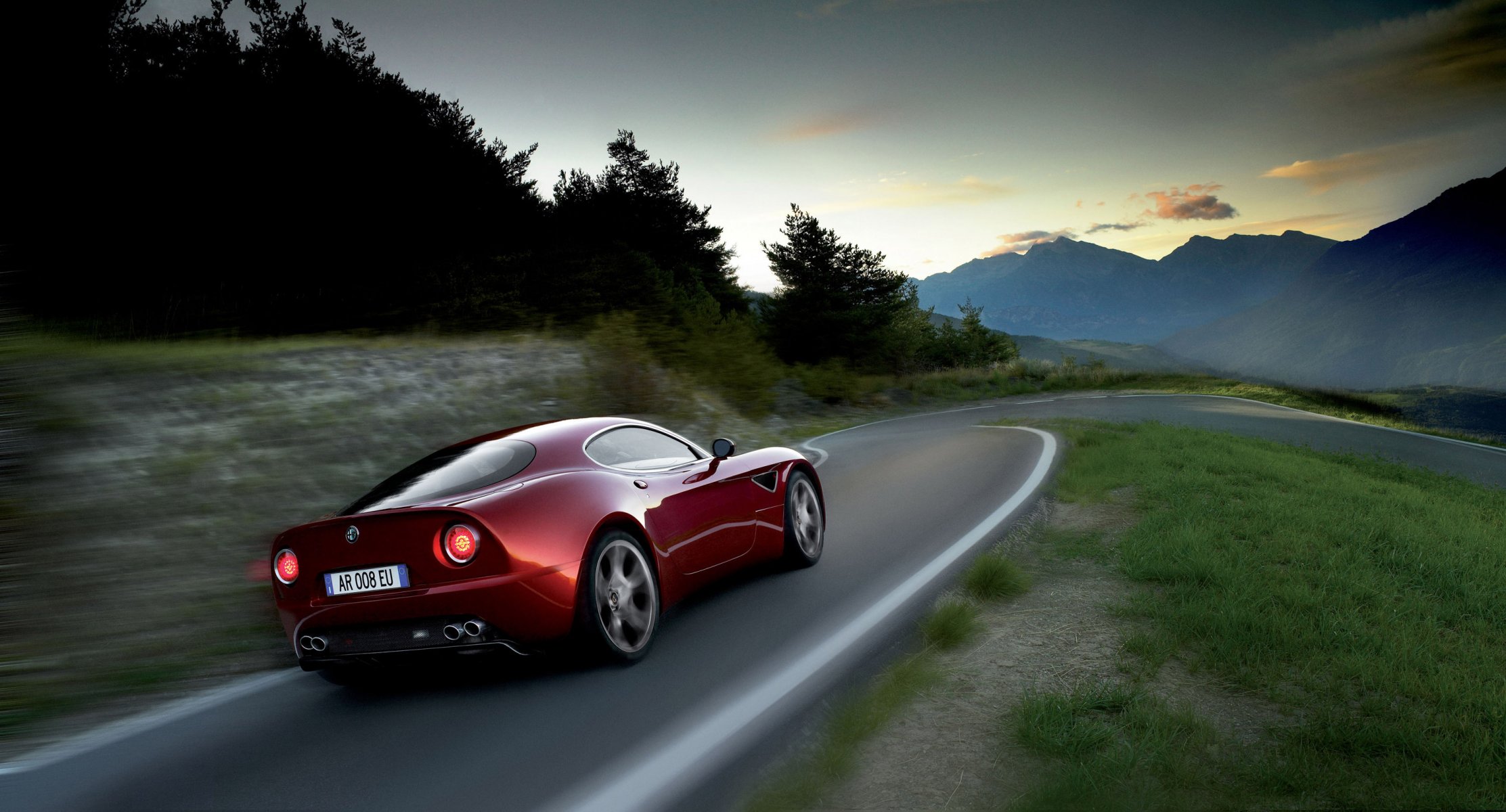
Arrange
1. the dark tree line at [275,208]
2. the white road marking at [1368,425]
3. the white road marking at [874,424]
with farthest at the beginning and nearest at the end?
the white road marking at [1368,425] → the dark tree line at [275,208] → the white road marking at [874,424]

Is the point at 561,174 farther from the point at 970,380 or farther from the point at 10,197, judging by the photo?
the point at 10,197

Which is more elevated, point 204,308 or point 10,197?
point 10,197

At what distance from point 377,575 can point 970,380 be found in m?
33.5

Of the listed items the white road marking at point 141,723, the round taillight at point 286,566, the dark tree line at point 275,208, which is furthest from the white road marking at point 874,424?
the round taillight at point 286,566

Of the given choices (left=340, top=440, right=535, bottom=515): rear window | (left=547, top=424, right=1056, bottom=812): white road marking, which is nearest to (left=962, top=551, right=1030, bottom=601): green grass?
(left=547, top=424, right=1056, bottom=812): white road marking

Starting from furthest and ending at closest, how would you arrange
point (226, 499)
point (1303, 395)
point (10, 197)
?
point (1303, 395)
point (10, 197)
point (226, 499)

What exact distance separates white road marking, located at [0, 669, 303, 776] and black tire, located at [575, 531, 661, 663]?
1.84 metres

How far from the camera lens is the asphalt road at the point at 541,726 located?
3.37 meters

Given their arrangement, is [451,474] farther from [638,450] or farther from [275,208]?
[275,208]

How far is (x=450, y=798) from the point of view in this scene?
3273mm

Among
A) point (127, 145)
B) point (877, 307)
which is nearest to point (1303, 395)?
point (877, 307)

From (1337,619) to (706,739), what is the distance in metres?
3.18

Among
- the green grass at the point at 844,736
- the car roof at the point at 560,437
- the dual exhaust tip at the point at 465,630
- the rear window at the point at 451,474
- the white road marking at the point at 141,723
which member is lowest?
the white road marking at the point at 141,723

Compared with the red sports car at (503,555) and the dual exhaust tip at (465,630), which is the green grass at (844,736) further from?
the dual exhaust tip at (465,630)
